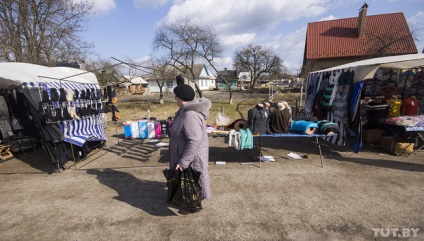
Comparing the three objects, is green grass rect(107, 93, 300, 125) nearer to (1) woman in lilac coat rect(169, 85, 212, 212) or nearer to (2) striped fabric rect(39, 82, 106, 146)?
(2) striped fabric rect(39, 82, 106, 146)

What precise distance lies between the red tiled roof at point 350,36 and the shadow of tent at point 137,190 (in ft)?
74.4

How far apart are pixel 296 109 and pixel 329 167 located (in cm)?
594

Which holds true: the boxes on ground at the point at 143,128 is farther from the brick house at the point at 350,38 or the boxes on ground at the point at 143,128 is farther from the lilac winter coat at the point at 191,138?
the brick house at the point at 350,38

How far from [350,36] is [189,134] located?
2631 cm

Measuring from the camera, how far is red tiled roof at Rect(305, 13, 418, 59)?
19.8 metres

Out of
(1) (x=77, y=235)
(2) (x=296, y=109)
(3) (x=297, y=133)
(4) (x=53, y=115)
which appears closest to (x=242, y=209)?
(1) (x=77, y=235)

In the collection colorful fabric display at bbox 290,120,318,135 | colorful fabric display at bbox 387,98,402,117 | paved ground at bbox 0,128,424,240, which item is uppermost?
colorful fabric display at bbox 387,98,402,117

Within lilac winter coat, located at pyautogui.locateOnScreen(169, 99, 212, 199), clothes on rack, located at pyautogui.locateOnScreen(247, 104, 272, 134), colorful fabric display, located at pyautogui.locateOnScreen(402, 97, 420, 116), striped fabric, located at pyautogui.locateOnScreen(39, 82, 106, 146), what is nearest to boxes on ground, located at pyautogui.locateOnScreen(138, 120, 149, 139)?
striped fabric, located at pyautogui.locateOnScreen(39, 82, 106, 146)

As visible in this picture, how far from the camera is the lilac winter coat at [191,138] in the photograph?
105 inches

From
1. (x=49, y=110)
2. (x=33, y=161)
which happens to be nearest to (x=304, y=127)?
(x=49, y=110)

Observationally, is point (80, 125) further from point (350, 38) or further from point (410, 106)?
point (350, 38)

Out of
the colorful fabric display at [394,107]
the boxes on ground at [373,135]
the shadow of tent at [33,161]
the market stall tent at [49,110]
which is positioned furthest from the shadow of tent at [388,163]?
the shadow of tent at [33,161]

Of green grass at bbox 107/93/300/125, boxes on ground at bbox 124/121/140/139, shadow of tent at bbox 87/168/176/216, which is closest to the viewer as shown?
shadow of tent at bbox 87/168/176/216

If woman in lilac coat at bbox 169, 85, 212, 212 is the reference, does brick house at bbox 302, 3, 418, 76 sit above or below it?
above
